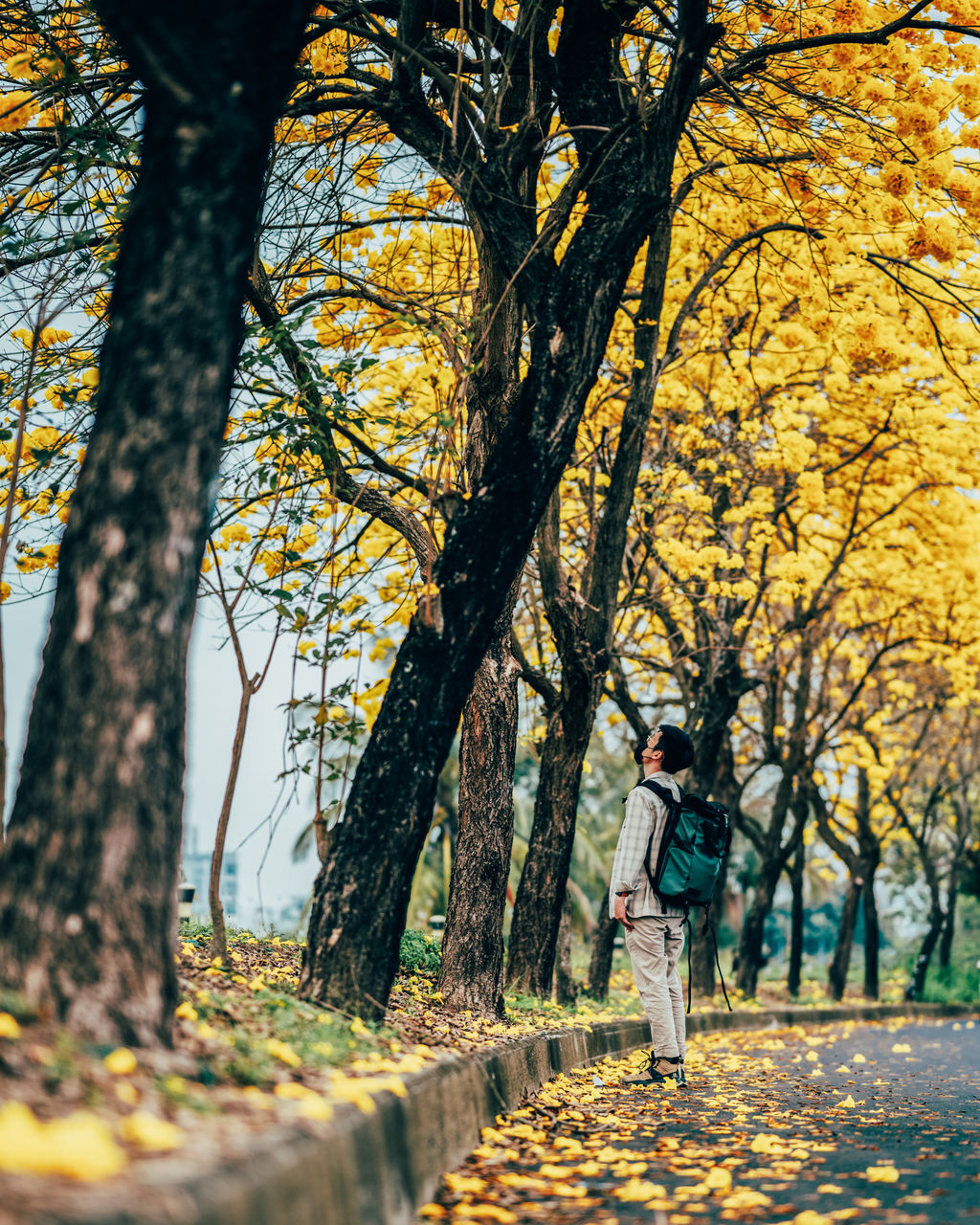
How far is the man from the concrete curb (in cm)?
89

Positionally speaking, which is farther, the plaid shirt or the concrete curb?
the plaid shirt

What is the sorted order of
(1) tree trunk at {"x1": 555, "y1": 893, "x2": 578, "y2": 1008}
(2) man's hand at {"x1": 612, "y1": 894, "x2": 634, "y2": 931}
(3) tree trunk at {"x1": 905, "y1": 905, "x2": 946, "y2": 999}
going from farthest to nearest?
(3) tree trunk at {"x1": 905, "y1": 905, "x2": 946, "y2": 999} → (1) tree trunk at {"x1": 555, "y1": 893, "x2": 578, "y2": 1008} → (2) man's hand at {"x1": 612, "y1": 894, "x2": 634, "y2": 931}

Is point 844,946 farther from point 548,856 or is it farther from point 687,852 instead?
point 687,852

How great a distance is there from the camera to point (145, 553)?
323cm

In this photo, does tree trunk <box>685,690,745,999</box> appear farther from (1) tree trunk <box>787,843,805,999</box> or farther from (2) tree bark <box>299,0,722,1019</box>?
(2) tree bark <box>299,0,722,1019</box>

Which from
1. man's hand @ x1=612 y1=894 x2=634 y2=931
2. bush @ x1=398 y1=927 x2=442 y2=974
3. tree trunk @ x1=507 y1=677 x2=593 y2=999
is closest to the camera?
man's hand @ x1=612 y1=894 x2=634 y2=931

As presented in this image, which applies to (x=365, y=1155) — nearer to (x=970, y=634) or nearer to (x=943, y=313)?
(x=943, y=313)

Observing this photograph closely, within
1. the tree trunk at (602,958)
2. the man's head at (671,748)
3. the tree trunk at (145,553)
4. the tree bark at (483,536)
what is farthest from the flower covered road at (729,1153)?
the tree trunk at (602,958)

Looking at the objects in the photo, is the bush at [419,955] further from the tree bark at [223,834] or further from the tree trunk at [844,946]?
the tree trunk at [844,946]

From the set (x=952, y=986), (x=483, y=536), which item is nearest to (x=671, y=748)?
(x=483, y=536)

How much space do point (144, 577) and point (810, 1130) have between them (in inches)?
162

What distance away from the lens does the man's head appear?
6973 millimetres

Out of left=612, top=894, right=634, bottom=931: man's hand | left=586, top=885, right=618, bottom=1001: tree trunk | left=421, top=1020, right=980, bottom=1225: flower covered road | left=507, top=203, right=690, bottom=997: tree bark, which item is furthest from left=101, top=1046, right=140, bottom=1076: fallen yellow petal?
left=586, top=885, right=618, bottom=1001: tree trunk

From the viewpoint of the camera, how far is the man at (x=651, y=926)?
6621 mm
